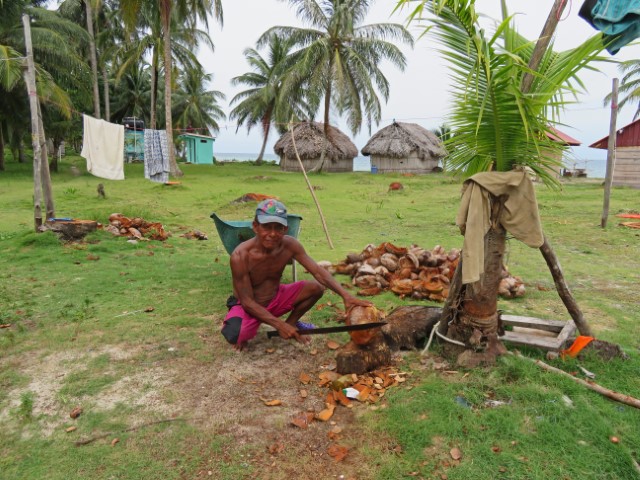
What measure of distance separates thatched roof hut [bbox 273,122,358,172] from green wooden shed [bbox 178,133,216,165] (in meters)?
7.80

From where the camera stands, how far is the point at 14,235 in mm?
A: 7656

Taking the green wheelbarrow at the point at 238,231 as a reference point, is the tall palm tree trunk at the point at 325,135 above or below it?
above

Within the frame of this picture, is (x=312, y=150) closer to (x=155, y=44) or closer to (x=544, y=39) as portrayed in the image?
(x=155, y=44)

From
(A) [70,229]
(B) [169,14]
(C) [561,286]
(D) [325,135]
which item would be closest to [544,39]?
(C) [561,286]

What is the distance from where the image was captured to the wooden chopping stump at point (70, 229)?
7336 millimetres

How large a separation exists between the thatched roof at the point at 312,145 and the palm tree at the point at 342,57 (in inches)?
130

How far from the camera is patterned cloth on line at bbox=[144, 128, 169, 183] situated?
46.6ft

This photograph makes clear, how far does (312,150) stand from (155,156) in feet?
42.6

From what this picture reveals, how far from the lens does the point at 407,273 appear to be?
514 cm

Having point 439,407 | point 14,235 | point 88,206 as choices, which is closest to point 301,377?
point 439,407

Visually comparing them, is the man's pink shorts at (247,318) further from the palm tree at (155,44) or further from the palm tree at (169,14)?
the palm tree at (155,44)

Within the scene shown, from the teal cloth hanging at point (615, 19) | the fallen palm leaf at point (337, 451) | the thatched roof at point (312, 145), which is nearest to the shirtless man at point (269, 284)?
the fallen palm leaf at point (337, 451)

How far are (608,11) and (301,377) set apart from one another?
9.16 feet

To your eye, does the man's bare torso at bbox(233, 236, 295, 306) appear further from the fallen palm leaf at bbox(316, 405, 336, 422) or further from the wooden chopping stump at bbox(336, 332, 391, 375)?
the fallen palm leaf at bbox(316, 405, 336, 422)
